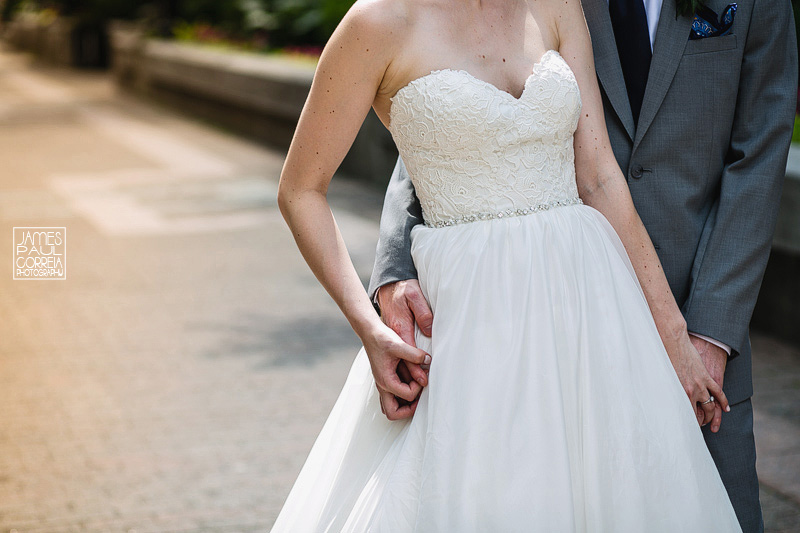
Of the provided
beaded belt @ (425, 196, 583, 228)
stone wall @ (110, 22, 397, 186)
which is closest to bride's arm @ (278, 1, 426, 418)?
beaded belt @ (425, 196, 583, 228)

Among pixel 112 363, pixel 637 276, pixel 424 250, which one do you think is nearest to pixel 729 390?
pixel 637 276

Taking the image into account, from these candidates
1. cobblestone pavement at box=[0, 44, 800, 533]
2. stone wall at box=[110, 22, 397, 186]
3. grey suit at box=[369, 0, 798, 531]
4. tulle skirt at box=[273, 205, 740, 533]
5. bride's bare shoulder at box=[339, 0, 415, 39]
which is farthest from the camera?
stone wall at box=[110, 22, 397, 186]

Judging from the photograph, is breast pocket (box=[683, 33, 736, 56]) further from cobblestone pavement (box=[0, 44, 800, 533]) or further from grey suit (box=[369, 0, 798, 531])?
cobblestone pavement (box=[0, 44, 800, 533])

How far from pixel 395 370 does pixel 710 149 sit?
962 mm

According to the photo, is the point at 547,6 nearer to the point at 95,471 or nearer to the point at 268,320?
the point at 95,471

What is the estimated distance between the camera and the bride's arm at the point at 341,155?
83.4 inches

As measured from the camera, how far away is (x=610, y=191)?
2328 mm

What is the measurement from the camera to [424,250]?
88.6 inches

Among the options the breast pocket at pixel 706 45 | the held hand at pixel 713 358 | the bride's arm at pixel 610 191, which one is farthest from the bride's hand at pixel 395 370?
the breast pocket at pixel 706 45

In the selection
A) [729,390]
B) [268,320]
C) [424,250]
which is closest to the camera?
[424,250]

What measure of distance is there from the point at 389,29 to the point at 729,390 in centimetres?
124

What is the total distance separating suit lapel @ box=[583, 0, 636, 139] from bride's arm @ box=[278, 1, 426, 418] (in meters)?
0.57

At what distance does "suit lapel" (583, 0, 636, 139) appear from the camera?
2.37 m

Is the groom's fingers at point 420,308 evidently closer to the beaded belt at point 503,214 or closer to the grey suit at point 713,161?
the grey suit at point 713,161
